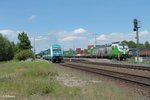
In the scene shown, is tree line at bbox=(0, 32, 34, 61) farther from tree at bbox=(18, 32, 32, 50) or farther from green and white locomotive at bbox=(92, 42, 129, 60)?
green and white locomotive at bbox=(92, 42, 129, 60)

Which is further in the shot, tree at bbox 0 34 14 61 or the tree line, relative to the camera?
tree at bbox 0 34 14 61

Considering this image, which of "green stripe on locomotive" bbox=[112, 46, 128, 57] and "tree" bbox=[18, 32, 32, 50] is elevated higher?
"tree" bbox=[18, 32, 32, 50]

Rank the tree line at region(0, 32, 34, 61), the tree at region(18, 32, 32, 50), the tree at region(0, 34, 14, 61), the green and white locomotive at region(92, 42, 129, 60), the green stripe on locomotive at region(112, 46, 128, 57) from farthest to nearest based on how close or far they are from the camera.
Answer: the tree at region(0, 34, 14, 61), the tree at region(18, 32, 32, 50), the tree line at region(0, 32, 34, 61), the green and white locomotive at region(92, 42, 129, 60), the green stripe on locomotive at region(112, 46, 128, 57)

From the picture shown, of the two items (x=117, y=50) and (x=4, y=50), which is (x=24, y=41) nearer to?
(x=4, y=50)

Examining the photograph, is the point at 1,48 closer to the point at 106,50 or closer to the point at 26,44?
the point at 26,44

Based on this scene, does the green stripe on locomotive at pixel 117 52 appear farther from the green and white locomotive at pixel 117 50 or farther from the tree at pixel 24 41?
the tree at pixel 24 41

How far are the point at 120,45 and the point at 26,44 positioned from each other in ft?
120

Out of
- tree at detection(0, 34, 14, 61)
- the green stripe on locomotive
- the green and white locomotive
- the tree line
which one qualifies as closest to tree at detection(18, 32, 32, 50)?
the tree line

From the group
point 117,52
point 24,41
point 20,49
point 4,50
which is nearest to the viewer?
point 117,52

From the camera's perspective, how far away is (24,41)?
9669 centimetres

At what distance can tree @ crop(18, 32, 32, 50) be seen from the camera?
313ft

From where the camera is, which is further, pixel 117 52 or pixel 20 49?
pixel 20 49

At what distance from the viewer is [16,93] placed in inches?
511

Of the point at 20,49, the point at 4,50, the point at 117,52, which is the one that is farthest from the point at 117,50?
the point at 4,50
